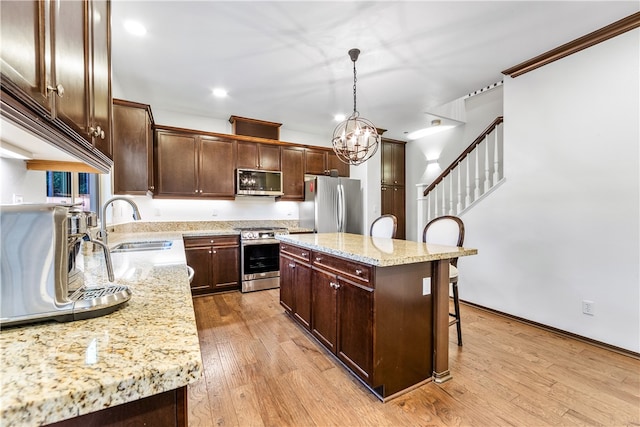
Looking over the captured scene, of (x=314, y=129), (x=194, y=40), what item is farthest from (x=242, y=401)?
(x=314, y=129)

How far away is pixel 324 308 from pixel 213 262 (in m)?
2.23

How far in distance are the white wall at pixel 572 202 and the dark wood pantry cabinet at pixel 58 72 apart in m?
3.62

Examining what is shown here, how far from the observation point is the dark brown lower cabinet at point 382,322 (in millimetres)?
1690

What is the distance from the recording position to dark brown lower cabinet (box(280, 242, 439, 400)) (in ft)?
5.55

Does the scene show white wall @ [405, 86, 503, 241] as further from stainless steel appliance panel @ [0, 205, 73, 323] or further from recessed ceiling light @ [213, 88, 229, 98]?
stainless steel appliance panel @ [0, 205, 73, 323]

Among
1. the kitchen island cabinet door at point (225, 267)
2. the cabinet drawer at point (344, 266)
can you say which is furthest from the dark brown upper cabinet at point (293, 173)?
the cabinet drawer at point (344, 266)

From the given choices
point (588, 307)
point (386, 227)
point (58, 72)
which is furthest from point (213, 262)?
point (588, 307)

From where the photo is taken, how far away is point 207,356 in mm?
2242

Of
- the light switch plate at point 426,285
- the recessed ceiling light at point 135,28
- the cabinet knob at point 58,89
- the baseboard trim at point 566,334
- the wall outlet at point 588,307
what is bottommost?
the baseboard trim at point 566,334

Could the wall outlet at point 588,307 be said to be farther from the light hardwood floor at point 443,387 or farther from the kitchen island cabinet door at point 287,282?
the kitchen island cabinet door at point 287,282

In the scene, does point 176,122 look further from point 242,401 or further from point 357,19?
point 242,401

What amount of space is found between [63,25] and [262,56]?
2.06 m

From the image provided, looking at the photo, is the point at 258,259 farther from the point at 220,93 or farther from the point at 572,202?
the point at 572,202

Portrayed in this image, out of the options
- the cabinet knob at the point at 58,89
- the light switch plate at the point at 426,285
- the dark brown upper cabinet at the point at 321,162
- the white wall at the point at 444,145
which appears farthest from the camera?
the dark brown upper cabinet at the point at 321,162
